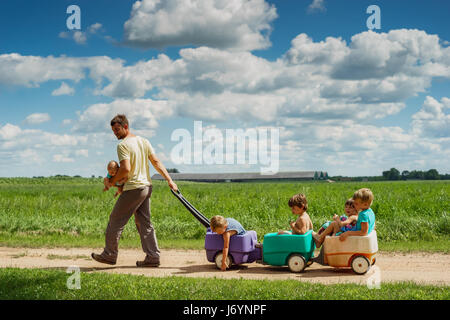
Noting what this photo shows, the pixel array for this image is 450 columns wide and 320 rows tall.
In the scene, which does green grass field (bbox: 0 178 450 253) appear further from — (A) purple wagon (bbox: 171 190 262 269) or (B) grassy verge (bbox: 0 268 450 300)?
(B) grassy verge (bbox: 0 268 450 300)

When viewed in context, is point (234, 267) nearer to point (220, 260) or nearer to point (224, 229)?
point (220, 260)

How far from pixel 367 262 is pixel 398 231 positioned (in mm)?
4864

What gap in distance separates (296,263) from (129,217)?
3028mm

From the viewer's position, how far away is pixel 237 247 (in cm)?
836

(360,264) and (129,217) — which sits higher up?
(129,217)

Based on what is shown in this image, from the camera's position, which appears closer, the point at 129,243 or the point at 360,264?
the point at 360,264

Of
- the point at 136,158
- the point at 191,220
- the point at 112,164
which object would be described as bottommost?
the point at 191,220

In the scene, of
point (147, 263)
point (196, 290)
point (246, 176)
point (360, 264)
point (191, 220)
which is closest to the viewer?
point (196, 290)

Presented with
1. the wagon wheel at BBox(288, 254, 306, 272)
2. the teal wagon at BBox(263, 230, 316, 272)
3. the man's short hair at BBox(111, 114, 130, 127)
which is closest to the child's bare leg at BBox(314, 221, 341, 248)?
the teal wagon at BBox(263, 230, 316, 272)

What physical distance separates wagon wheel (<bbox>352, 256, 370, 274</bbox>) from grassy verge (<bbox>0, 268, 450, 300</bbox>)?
104cm

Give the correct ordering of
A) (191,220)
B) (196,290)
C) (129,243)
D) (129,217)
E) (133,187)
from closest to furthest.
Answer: (196,290) → (133,187) → (129,217) → (129,243) → (191,220)

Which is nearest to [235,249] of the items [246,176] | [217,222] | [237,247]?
[237,247]

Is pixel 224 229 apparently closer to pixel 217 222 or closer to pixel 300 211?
pixel 217 222
